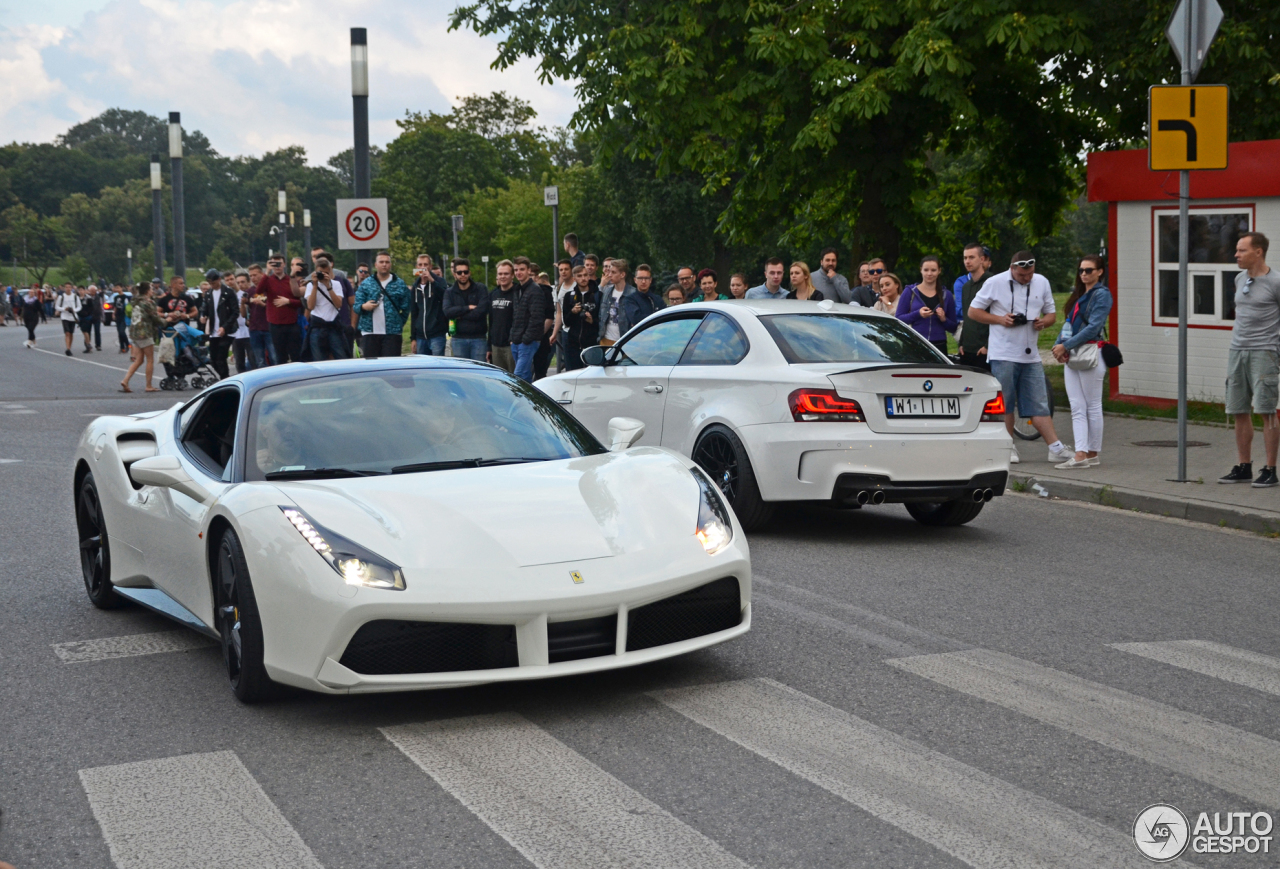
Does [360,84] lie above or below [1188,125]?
above

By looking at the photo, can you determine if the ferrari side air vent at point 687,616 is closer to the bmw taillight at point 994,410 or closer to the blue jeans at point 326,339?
the bmw taillight at point 994,410

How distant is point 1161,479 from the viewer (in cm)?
1134

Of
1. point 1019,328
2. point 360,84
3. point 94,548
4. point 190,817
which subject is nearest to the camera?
point 190,817

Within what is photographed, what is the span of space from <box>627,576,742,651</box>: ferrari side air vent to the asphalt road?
240mm

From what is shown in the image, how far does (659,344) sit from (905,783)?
250 inches

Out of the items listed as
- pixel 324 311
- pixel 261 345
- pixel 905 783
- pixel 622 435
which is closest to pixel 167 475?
pixel 622 435

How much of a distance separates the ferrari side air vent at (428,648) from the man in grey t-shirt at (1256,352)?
7.55 m

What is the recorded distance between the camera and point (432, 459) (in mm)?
5781

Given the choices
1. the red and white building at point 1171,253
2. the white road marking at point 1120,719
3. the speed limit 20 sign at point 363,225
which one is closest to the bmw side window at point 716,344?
the white road marking at point 1120,719

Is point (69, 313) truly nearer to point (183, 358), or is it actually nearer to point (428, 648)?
point (183, 358)

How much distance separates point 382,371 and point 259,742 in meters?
1.97

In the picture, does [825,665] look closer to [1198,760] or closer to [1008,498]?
[1198,760]

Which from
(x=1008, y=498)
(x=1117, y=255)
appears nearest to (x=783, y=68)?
(x=1117, y=255)
